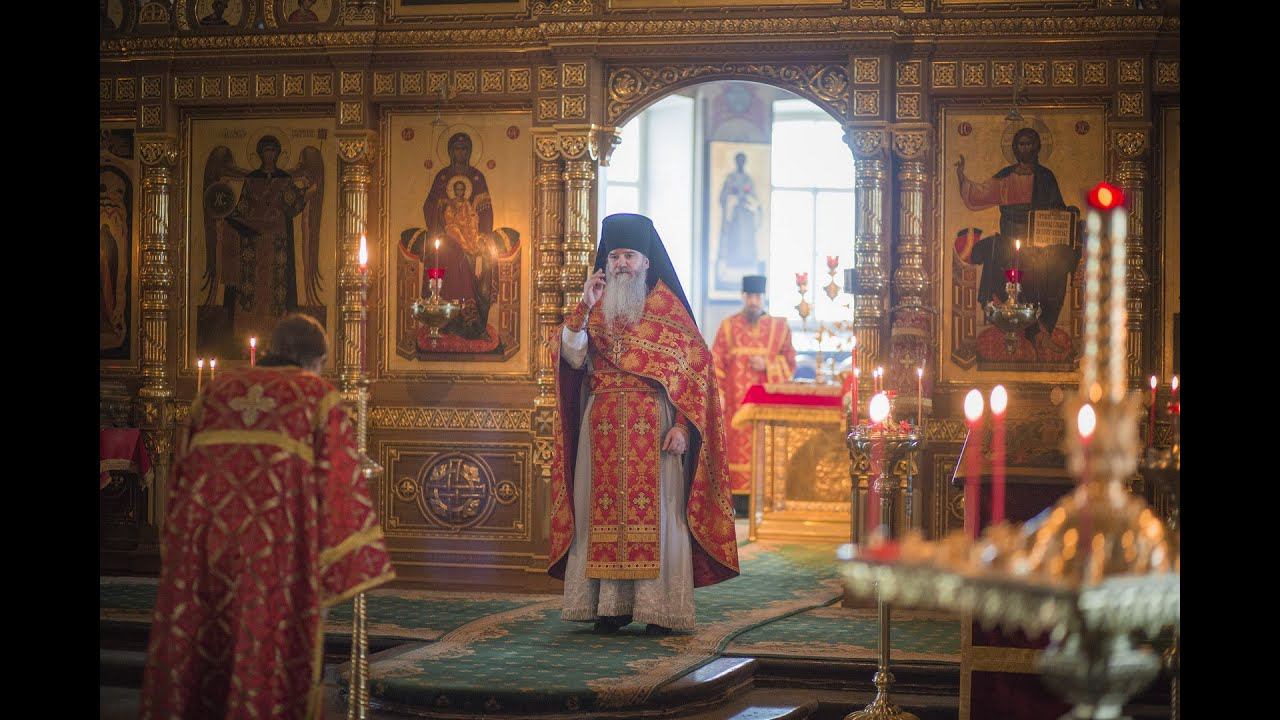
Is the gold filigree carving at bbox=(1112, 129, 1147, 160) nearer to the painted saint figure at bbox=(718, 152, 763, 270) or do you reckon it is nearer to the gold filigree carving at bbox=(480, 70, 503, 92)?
the gold filigree carving at bbox=(480, 70, 503, 92)

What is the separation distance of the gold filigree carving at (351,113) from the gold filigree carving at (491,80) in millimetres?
832

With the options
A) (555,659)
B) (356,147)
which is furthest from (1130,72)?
(555,659)

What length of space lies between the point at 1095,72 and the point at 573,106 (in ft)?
11.0

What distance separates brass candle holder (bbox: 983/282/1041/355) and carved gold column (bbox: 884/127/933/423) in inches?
16.0

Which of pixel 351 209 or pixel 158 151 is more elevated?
pixel 158 151

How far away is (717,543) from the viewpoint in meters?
7.31

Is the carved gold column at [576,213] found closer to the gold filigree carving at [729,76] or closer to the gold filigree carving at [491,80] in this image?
the gold filigree carving at [729,76]

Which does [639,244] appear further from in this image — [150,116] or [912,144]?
[150,116]

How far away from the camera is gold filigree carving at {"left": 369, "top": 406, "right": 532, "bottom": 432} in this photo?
9.30 m

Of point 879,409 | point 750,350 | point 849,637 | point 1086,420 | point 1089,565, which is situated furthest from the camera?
point 750,350

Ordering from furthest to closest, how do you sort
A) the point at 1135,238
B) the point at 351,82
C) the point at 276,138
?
the point at 276,138 < the point at 351,82 < the point at 1135,238

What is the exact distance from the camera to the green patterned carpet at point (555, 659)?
19.3 feet

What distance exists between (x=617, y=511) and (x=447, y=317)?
238cm

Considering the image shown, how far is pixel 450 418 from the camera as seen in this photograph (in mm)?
9375
